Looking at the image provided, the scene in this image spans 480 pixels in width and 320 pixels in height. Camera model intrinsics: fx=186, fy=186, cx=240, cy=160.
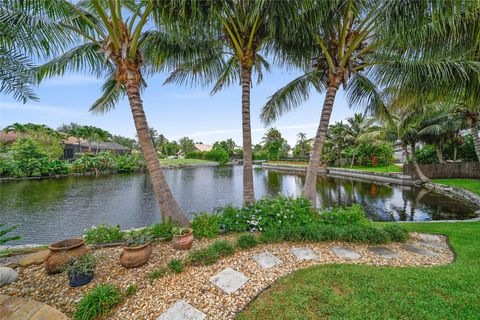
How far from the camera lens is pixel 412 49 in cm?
375

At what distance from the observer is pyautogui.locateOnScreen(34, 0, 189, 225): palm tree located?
12.6 feet

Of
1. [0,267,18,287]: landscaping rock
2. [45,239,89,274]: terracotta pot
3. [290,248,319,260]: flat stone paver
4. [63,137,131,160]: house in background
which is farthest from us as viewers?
[63,137,131,160]: house in background

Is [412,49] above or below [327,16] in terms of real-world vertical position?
below

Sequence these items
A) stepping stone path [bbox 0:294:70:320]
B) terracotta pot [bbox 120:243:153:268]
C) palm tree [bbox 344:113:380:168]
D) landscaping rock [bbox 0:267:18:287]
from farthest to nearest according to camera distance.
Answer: palm tree [bbox 344:113:380:168] → terracotta pot [bbox 120:243:153:268] → landscaping rock [bbox 0:267:18:287] → stepping stone path [bbox 0:294:70:320]

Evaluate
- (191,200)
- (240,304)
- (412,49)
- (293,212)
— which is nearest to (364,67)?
(412,49)

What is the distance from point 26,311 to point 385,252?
520 centimetres

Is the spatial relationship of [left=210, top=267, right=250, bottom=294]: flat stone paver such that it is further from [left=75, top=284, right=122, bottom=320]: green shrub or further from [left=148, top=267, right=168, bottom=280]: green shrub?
[left=75, top=284, right=122, bottom=320]: green shrub

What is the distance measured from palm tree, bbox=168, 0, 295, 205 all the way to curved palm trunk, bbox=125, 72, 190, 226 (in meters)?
1.71

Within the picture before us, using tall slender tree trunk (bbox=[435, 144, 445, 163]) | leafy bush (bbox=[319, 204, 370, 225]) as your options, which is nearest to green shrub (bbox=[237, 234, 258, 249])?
leafy bush (bbox=[319, 204, 370, 225])

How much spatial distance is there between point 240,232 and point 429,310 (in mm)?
3077

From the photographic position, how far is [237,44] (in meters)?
4.49

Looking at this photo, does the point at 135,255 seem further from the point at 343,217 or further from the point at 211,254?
the point at 343,217

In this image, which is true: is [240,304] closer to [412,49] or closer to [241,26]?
[241,26]

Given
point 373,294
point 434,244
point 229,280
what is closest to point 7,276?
point 229,280
